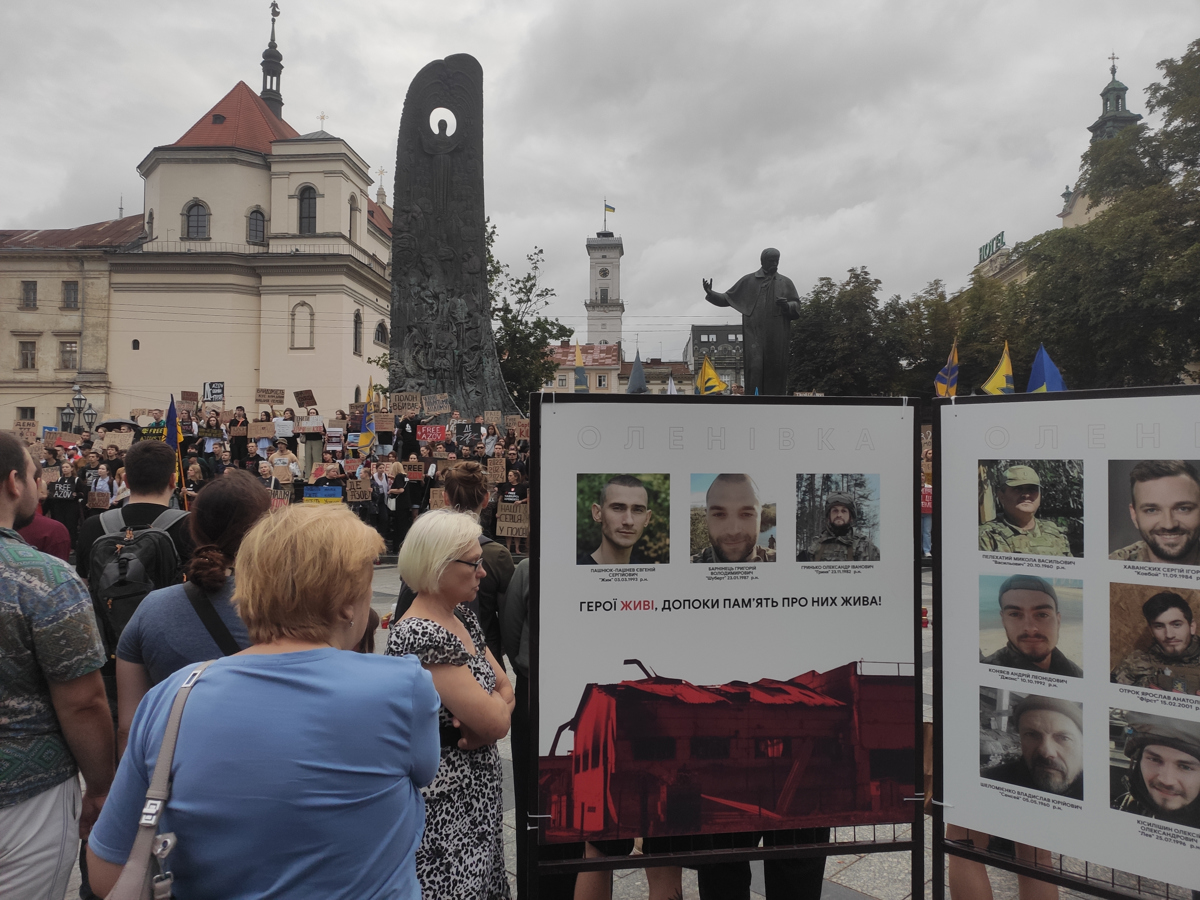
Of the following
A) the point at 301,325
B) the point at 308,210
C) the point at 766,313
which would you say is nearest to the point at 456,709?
the point at 766,313

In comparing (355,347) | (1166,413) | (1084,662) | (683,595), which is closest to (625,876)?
(683,595)

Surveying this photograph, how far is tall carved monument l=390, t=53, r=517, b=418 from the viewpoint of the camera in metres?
18.6

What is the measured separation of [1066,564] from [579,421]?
1.57 meters

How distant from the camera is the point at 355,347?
1873 inches

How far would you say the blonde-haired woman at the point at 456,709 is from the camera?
2.24 metres

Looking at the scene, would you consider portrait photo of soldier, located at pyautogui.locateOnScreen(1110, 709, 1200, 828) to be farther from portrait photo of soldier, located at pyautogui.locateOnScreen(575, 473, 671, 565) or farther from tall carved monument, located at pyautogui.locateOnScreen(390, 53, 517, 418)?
tall carved monument, located at pyautogui.locateOnScreen(390, 53, 517, 418)

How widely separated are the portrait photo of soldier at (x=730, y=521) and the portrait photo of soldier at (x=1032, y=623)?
71 cm

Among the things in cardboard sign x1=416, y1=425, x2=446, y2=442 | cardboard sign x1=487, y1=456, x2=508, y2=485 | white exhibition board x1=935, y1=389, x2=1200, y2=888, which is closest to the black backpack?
white exhibition board x1=935, y1=389, x2=1200, y2=888

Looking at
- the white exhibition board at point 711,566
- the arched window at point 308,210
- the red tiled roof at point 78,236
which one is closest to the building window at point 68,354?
the red tiled roof at point 78,236

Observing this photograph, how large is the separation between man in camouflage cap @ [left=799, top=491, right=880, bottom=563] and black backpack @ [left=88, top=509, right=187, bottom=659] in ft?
8.23

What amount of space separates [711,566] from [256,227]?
51.4m

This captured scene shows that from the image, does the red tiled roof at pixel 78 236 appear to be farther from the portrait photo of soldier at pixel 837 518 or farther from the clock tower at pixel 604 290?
the clock tower at pixel 604 290

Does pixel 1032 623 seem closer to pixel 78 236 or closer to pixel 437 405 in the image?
pixel 437 405

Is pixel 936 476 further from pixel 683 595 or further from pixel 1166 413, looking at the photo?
pixel 683 595
